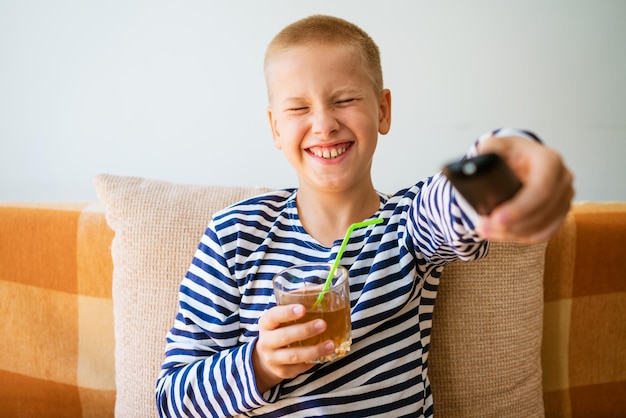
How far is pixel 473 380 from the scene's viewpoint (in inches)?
50.4

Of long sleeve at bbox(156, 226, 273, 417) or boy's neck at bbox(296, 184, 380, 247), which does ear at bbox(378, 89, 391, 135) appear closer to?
boy's neck at bbox(296, 184, 380, 247)

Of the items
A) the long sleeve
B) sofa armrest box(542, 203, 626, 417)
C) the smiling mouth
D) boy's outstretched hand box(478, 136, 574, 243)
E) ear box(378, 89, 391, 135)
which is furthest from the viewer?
sofa armrest box(542, 203, 626, 417)

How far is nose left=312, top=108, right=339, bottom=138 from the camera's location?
1.12 metres

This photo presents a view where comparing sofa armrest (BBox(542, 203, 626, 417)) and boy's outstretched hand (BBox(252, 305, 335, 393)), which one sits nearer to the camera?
boy's outstretched hand (BBox(252, 305, 335, 393))

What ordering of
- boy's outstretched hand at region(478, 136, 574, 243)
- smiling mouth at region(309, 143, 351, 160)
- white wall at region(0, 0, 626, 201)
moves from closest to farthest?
boy's outstretched hand at region(478, 136, 574, 243) → smiling mouth at region(309, 143, 351, 160) → white wall at region(0, 0, 626, 201)

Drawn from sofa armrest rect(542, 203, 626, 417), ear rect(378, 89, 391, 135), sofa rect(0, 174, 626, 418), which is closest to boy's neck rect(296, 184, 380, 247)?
ear rect(378, 89, 391, 135)

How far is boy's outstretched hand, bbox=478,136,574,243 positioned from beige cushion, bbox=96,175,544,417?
62 cm

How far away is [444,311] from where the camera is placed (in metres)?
1.28

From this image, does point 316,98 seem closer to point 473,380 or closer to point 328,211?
point 328,211

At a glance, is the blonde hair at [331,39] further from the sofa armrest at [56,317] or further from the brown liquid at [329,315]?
the sofa armrest at [56,317]

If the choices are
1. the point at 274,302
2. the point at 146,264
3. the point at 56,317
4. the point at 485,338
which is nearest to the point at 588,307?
the point at 485,338

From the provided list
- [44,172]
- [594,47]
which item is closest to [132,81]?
[44,172]

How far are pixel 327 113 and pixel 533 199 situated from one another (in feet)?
1.83

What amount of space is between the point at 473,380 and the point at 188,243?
675mm
